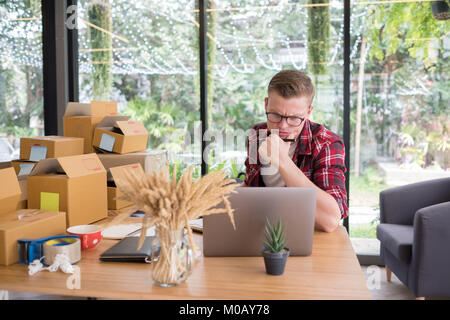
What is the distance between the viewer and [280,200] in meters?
1.21

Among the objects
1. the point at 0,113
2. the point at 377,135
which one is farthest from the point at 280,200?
the point at 0,113

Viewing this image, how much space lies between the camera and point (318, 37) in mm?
3311

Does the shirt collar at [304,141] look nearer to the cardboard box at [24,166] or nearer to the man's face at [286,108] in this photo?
the man's face at [286,108]

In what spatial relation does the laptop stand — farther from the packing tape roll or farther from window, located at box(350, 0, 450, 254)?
window, located at box(350, 0, 450, 254)

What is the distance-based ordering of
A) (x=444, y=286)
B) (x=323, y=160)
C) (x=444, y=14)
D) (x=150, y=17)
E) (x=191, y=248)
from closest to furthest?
(x=191, y=248) < (x=323, y=160) < (x=444, y=286) < (x=444, y=14) < (x=150, y=17)

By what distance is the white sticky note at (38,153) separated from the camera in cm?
226

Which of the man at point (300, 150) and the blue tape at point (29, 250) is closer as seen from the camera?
the blue tape at point (29, 250)

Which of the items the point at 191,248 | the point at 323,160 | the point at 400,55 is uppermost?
the point at 400,55

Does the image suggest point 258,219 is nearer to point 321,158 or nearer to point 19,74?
point 321,158

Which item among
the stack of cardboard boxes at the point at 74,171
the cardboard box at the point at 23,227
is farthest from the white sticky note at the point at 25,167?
the cardboard box at the point at 23,227

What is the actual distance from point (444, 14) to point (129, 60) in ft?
8.31

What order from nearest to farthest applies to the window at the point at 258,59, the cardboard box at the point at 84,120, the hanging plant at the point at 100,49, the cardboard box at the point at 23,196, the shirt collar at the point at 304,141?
1. the cardboard box at the point at 23,196
2. the shirt collar at the point at 304,141
3. the cardboard box at the point at 84,120
4. the window at the point at 258,59
5. the hanging plant at the point at 100,49

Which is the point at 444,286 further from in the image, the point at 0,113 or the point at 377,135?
the point at 0,113

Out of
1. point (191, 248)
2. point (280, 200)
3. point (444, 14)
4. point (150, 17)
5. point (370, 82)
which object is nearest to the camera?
point (191, 248)
